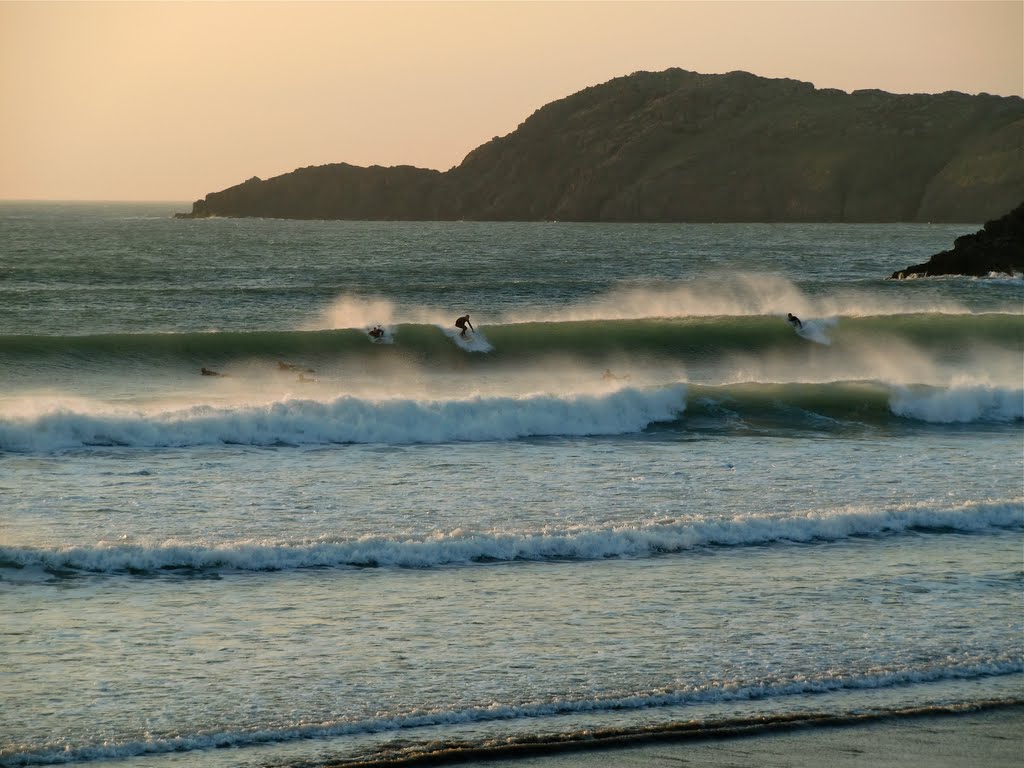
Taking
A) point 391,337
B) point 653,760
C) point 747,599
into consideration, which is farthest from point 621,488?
point 391,337

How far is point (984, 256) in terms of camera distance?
201ft

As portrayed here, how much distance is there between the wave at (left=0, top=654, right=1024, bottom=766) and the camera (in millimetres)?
7508

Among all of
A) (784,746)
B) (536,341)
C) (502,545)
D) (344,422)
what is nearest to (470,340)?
(536,341)

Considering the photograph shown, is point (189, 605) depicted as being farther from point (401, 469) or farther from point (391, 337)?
point (391, 337)

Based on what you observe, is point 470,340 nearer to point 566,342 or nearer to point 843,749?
point 566,342

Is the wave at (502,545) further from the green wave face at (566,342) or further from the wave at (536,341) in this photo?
the green wave face at (566,342)

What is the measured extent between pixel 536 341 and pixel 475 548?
19.1 meters

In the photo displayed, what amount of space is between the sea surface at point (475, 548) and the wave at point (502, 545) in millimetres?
29

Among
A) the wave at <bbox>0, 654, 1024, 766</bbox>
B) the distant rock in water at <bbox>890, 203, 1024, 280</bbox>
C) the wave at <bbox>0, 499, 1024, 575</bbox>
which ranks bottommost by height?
the wave at <bbox>0, 654, 1024, 766</bbox>

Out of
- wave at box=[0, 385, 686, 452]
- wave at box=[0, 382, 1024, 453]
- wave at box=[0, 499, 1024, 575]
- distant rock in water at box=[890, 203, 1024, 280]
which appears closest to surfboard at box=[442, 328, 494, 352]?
wave at box=[0, 382, 1024, 453]

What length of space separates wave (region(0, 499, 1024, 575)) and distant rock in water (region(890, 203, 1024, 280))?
50.2 meters

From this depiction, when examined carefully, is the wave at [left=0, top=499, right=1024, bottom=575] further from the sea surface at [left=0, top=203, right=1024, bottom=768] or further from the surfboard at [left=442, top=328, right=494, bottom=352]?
the surfboard at [left=442, top=328, right=494, bottom=352]

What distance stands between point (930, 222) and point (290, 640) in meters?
198

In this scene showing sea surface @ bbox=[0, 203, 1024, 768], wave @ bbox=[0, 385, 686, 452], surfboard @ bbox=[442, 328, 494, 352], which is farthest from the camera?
surfboard @ bbox=[442, 328, 494, 352]
